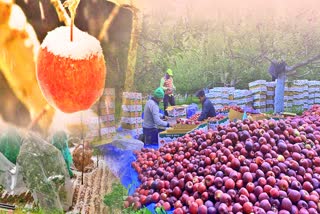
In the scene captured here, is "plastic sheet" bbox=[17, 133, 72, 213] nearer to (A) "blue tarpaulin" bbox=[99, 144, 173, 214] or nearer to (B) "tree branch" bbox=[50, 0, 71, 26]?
Result: (A) "blue tarpaulin" bbox=[99, 144, 173, 214]

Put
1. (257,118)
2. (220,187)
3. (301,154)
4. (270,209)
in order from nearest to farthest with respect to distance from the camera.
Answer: (270,209)
(220,187)
(301,154)
(257,118)

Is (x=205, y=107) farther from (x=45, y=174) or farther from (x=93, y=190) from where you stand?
(x=45, y=174)

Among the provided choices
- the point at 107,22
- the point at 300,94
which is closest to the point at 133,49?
the point at 107,22

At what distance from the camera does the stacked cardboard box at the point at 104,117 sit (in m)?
2.30

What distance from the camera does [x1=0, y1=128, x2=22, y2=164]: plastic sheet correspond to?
2401mm

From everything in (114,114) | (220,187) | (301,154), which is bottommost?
(220,187)

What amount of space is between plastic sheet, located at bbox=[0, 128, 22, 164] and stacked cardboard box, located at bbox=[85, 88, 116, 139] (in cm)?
46

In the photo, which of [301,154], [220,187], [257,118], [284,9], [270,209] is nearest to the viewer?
[270,209]

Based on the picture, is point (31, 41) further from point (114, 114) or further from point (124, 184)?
point (124, 184)

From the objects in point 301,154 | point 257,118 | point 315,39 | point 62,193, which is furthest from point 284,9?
Result: point 62,193

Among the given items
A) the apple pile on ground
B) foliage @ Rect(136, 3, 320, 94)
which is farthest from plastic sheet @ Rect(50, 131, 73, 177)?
foliage @ Rect(136, 3, 320, 94)

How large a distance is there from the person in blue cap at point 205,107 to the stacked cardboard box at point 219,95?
2 cm

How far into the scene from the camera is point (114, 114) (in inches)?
91.0

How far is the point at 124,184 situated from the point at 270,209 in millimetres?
863
